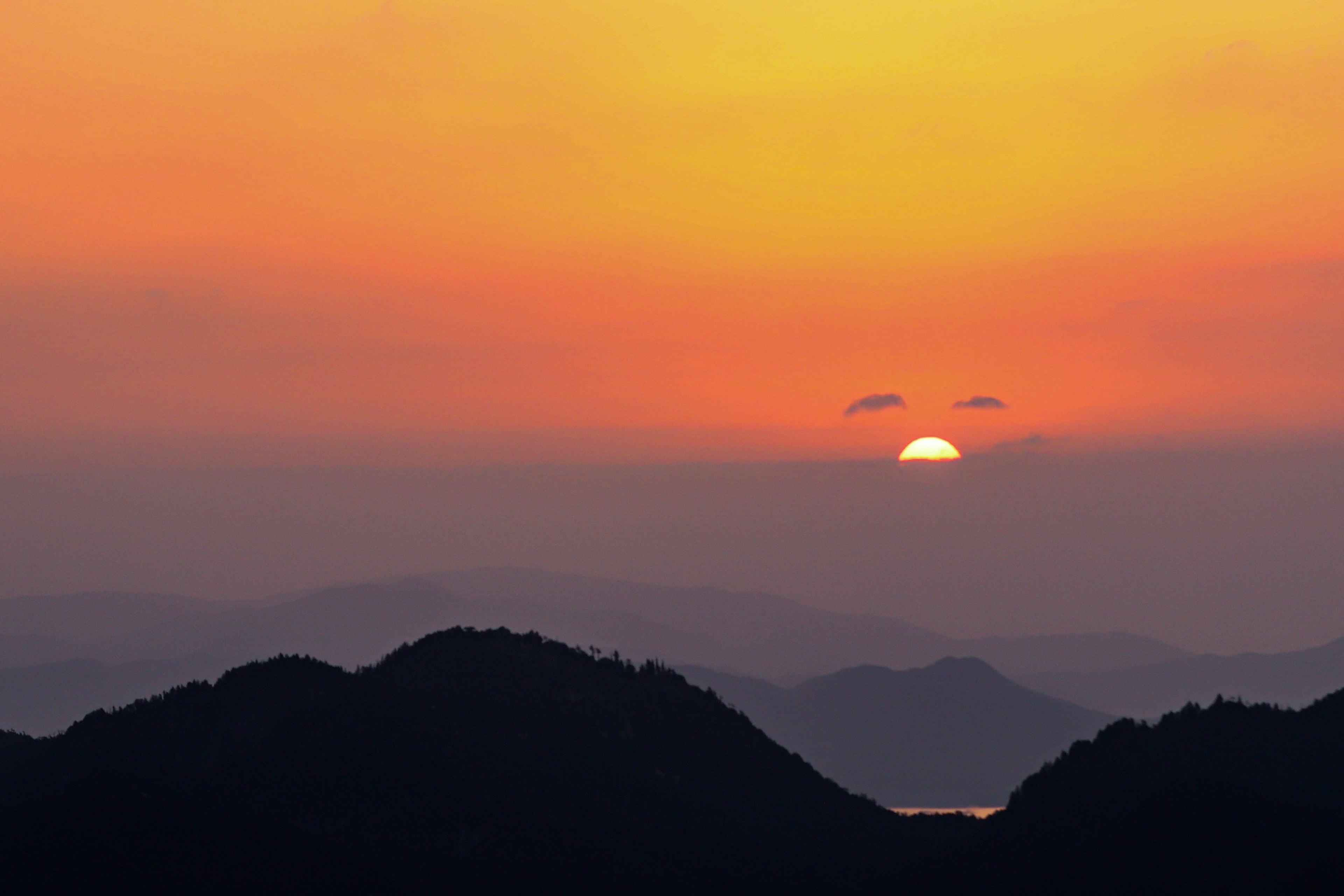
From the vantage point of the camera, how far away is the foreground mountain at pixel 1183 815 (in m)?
140

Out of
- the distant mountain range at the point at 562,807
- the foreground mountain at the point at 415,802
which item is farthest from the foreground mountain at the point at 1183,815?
the foreground mountain at the point at 415,802

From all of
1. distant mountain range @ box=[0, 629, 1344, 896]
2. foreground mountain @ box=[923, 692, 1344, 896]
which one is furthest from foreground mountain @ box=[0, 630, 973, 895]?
foreground mountain @ box=[923, 692, 1344, 896]

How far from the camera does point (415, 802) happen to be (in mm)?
164375

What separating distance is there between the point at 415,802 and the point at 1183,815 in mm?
71501

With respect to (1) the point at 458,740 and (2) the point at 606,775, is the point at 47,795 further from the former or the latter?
(2) the point at 606,775

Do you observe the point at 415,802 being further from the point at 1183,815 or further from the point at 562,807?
the point at 1183,815

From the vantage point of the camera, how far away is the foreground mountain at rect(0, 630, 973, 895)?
456 ft

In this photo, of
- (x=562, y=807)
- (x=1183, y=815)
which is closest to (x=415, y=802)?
(x=562, y=807)

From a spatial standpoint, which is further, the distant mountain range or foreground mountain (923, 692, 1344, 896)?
foreground mountain (923, 692, 1344, 896)

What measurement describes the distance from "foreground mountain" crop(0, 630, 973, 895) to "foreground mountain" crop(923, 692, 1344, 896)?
14.7m

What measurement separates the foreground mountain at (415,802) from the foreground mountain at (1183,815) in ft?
48.1

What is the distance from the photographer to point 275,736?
172 meters

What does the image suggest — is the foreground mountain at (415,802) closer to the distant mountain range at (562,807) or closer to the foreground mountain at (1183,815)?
the distant mountain range at (562,807)

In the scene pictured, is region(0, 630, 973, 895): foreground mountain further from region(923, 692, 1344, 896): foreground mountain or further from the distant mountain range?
region(923, 692, 1344, 896): foreground mountain
